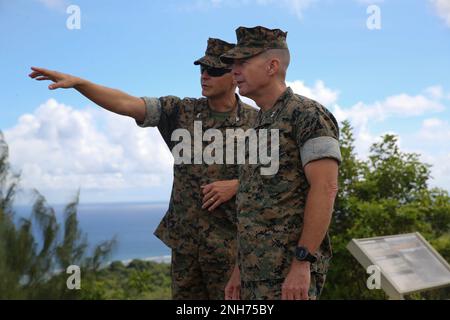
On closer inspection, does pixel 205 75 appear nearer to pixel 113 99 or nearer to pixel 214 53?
pixel 214 53

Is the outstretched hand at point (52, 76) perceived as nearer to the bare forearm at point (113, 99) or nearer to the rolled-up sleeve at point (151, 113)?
the bare forearm at point (113, 99)

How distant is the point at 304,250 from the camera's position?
2.45 metres

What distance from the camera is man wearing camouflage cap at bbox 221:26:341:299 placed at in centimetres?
244

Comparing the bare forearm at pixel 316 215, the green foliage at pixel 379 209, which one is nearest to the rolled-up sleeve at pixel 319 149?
the bare forearm at pixel 316 215

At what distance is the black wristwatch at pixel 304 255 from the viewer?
2.44 metres

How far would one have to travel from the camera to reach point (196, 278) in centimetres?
335

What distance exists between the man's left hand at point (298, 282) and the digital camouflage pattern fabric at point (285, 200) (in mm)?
67

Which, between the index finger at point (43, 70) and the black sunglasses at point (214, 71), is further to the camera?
the black sunglasses at point (214, 71)

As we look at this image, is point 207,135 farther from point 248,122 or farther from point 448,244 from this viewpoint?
point 448,244

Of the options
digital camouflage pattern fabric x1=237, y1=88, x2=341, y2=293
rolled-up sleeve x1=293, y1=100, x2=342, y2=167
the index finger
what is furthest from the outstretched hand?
rolled-up sleeve x1=293, y1=100, x2=342, y2=167

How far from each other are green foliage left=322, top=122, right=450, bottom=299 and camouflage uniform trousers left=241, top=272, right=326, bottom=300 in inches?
185

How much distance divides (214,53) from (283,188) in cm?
126
